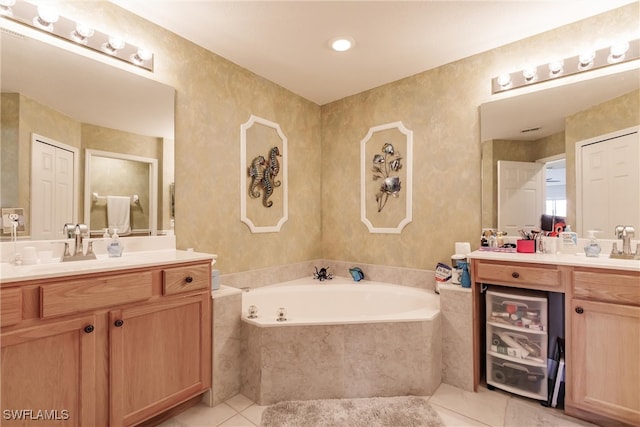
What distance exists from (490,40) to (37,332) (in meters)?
3.14

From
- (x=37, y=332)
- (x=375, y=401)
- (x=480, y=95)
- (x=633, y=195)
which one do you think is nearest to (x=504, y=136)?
(x=480, y=95)

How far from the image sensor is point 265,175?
2.76m

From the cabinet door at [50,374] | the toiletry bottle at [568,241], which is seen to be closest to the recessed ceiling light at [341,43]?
the toiletry bottle at [568,241]

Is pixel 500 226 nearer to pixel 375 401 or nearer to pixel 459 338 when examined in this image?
pixel 459 338

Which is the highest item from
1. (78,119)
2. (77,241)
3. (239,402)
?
(78,119)

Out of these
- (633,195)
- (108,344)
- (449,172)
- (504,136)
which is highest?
(504,136)

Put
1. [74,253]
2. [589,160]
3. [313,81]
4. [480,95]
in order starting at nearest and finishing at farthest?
[74,253], [589,160], [480,95], [313,81]

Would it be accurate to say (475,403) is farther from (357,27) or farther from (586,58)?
(357,27)

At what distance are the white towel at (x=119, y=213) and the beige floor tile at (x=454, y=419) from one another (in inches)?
87.4

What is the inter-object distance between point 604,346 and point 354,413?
4.63 ft

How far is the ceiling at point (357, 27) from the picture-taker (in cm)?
186

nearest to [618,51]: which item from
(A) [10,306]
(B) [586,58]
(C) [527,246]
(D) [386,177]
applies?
(B) [586,58]

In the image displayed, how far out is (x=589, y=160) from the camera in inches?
78.1

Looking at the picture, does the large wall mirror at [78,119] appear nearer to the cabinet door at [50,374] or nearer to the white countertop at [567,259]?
the cabinet door at [50,374]
